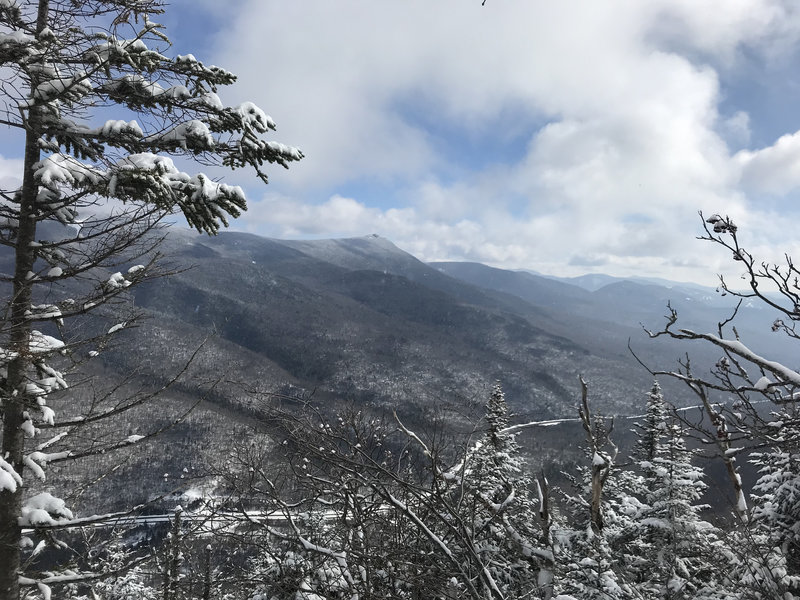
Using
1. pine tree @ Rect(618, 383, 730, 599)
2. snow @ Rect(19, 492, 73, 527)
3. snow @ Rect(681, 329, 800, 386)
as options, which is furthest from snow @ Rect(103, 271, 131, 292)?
pine tree @ Rect(618, 383, 730, 599)

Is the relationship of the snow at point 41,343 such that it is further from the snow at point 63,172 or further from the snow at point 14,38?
the snow at point 14,38

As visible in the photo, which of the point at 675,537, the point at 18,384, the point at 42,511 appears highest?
the point at 18,384

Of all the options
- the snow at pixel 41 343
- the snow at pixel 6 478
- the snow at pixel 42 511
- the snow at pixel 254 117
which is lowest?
the snow at pixel 42 511

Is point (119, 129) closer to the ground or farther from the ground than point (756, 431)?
farther from the ground

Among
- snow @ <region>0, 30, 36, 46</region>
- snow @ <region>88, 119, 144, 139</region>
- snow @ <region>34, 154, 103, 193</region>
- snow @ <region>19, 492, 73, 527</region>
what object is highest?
snow @ <region>0, 30, 36, 46</region>

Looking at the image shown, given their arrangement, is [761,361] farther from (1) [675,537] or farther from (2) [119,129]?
(1) [675,537]

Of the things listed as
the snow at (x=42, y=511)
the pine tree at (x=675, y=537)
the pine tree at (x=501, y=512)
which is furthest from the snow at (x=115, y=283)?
the pine tree at (x=675, y=537)

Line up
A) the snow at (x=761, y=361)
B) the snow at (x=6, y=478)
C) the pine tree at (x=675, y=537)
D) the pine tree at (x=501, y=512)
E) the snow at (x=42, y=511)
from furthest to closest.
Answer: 1. the pine tree at (x=675, y=537)
2. the pine tree at (x=501, y=512)
3. the snow at (x=42, y=511)
4. the snow at (x=6, y=478)
5. the snow at (x=761, y=361)

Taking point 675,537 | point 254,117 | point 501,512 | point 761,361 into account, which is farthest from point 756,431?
point 675,537

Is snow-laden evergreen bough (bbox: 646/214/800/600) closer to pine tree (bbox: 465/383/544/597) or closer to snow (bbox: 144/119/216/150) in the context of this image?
pine tree (bbox: 465/383/544/597)

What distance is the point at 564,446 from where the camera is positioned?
155 m

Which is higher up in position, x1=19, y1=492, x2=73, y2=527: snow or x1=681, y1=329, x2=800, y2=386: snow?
x1=681, y1=329, x2=800, y2=386: snow

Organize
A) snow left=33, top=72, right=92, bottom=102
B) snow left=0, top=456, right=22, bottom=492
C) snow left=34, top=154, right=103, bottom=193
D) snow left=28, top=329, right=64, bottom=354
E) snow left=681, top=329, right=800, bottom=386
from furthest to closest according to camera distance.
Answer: snow left=28, top=329, right=64, bottom=354 < snow left=34, top=154, right=103, bottom=193 < snow left=33, top=72, right=92, bottom=102 < snow left=0, top=456, right=22, bottom=492 < snow left=681, top=329, right=800, bottom=386

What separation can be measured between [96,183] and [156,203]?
881mm
